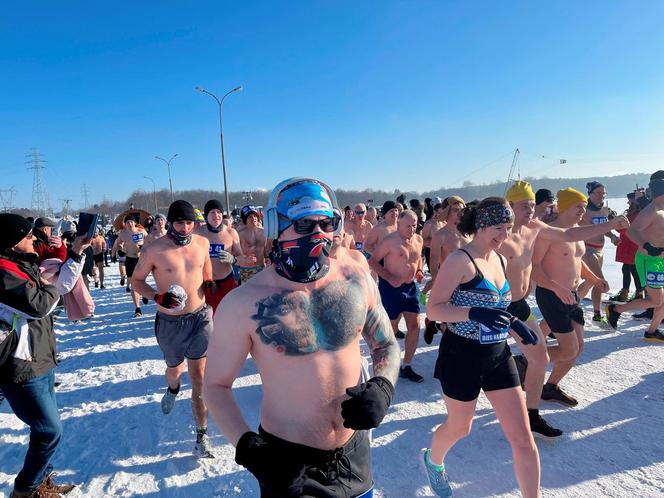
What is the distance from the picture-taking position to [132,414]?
A: 14.7 ft

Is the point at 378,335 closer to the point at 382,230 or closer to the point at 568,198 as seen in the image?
the point at 568,198

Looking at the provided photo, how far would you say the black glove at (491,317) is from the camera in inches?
96.0

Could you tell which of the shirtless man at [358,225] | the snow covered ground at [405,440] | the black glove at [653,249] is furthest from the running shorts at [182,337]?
the shirtless man at [358,225]

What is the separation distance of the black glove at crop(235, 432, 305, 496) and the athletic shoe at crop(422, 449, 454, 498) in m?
1.77

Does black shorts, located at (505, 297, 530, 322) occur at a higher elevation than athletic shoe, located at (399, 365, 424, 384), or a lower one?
higher

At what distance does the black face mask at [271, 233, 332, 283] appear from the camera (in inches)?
67.6

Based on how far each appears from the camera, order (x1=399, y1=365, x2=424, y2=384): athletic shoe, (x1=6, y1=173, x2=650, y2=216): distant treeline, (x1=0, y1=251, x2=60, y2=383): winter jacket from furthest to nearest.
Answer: (x1=6, y1=173, x2=650, y2=216): distant treeline → (x1=399, y1=365, x2=424, y2=384): athletic shoe → (x1=0, y1=251, x2=60, y2=383): winter jacket

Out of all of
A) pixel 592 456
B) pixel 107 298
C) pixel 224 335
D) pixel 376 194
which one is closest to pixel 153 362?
pixel 224 335

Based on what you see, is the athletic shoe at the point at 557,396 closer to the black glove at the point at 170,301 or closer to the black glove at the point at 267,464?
the black glove at the point at 267,464

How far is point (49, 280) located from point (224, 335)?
262cm

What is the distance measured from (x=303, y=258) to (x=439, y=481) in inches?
89.1

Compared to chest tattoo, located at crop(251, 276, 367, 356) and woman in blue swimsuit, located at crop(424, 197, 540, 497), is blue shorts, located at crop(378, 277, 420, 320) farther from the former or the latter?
chest tattoo, located at crop(251, 276, 367, 356)

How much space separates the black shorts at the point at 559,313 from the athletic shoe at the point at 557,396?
2.34ft

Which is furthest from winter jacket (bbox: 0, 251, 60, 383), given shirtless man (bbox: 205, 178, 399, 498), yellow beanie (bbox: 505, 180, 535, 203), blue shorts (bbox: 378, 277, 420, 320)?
yellow beanie (bbox: 505, 180, 535, 203)
